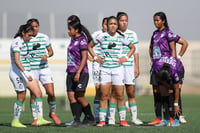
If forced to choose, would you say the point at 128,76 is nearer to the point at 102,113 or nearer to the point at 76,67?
the point at 102,113

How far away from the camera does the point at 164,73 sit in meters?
12.6

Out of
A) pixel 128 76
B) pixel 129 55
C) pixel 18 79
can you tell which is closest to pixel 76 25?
pixel 129 55

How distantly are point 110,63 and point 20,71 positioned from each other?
5.98ft

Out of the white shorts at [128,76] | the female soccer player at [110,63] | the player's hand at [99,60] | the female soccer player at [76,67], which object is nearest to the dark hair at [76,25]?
the female soccer player at [76,67]

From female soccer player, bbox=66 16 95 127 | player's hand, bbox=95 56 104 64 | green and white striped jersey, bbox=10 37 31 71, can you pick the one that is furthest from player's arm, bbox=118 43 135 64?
green and white striped jersey, bbox=10 37 31 71

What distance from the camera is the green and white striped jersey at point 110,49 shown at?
42.0ft

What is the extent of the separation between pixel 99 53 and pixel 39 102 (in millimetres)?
1732

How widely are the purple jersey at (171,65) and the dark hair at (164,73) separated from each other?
11cm

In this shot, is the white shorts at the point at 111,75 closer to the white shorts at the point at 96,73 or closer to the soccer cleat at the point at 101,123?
the white shorts at the point at 96,73

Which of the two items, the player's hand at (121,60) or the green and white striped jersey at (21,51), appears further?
the player's hand at (121,60)

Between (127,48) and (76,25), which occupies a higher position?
(76,25)

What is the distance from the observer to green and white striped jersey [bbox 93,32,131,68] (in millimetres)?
12805

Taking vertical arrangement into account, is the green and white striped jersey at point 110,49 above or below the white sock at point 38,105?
above

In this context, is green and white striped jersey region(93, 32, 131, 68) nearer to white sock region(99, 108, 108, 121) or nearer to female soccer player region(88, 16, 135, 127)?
female soccer player region(88, 16, 135, 127)
